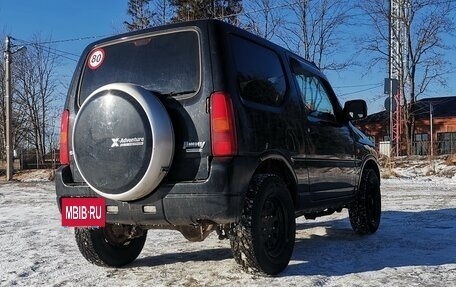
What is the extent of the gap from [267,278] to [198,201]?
3.05 feet

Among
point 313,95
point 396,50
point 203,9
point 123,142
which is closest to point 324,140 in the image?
point 313,95

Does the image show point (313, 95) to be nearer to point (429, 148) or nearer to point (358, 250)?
point (358, 250)

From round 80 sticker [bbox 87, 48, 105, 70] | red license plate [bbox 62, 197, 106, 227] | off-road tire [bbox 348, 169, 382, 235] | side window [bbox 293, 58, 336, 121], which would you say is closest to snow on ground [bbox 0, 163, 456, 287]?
off-road tire [bbox 348, 169, 382, 235]

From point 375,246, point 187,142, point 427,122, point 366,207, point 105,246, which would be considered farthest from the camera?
point 427,122

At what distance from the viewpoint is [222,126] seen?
385 cm

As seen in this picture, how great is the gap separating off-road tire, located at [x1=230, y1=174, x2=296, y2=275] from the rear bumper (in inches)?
5.6

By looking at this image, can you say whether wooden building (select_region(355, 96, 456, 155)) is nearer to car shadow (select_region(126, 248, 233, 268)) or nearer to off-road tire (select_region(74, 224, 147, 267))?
car shadow (select_region(126, 248, 233, 268))

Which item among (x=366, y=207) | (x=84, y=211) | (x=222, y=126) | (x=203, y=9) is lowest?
(x=366, y=207)

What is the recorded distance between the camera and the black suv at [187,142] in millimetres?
3852

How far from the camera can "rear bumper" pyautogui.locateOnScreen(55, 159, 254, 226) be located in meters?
3.80

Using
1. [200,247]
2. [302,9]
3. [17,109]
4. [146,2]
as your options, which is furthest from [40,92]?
[200,247]

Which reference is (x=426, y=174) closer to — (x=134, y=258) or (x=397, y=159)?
(x=397, y=159)

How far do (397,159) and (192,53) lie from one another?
19236 mm

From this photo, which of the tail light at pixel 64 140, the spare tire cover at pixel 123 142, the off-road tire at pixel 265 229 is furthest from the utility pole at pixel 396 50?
the spare tire cover at pixel 123 142
